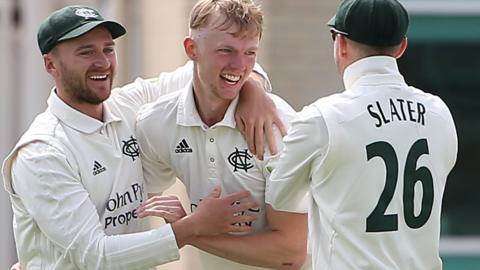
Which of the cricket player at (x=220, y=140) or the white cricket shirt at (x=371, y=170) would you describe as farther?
the cricket player at (x=220, y=140)

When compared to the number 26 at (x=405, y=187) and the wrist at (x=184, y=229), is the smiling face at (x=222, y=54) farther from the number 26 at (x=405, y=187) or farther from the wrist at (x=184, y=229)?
the number 26 at (x=405, y=187)

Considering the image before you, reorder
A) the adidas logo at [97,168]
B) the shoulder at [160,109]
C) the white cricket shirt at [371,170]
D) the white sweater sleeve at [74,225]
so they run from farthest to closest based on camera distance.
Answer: the shoulder at [160,109] < the adidas logo at [97,168] < the white sweater sleeve at [74,225] < the white cricket shirt at [371,170]

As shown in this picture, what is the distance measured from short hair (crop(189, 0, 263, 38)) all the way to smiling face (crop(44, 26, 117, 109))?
0.35m

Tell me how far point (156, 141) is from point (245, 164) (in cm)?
35

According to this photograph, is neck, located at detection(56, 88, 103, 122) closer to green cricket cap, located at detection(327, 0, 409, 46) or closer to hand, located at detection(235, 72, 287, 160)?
hand, located at detection(235, 72, 287, 160)

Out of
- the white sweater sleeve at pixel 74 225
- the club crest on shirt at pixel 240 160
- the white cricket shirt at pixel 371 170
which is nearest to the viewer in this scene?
the white cricket shirt at pixel 371 170

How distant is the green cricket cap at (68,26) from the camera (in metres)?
4.97

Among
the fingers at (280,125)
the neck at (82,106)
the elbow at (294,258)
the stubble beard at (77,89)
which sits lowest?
the elbow at (294,258)

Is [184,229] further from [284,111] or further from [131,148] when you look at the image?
[284,111]

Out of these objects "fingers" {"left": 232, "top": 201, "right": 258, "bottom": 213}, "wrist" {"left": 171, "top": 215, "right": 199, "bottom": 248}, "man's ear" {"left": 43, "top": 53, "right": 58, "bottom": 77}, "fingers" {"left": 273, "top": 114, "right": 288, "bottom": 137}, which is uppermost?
"man's ear" {"left": 43, "top": 53, "right": 58, "bottom": 77}

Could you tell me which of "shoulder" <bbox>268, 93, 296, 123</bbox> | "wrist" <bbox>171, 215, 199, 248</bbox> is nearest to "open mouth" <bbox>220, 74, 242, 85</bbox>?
"shoulder" <bbox>268, 93, 296, 123</bbox>

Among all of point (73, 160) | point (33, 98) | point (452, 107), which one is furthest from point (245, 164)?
point (33, 98)

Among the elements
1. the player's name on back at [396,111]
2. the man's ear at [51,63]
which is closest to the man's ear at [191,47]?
the man's ear at [51,63]

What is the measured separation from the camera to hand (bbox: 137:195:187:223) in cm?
491
